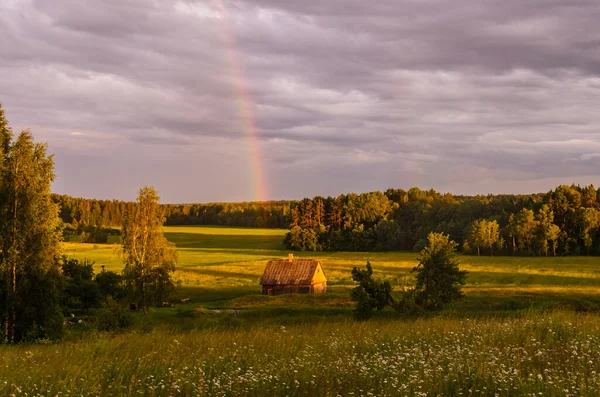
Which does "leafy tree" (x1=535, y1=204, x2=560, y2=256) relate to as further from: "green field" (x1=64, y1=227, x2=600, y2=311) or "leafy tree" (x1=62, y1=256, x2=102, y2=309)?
"leafy tree" (x1=62, y1=256, x2=102, y2=309)

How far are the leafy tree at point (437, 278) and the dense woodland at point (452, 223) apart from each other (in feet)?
288

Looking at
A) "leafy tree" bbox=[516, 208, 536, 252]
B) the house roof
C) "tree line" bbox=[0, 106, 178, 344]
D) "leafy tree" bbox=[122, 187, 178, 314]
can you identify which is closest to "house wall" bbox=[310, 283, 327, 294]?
the house roof

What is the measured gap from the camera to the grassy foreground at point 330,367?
697 centimetres

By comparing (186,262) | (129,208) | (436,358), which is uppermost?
(129,208)

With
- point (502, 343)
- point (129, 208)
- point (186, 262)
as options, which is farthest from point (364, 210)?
point (502, 343)

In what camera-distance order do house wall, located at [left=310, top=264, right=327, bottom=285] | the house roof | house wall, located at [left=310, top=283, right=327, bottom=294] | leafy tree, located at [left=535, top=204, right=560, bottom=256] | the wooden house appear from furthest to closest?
leafy tree, located at [left=535, top=204, right=560, bottom=256] < house wall, located at [left=310, top=264, right=327, bottom=285] < house wall, located at [left=310, top=283, right=327, bottom=294] < the house roof < the wooden house

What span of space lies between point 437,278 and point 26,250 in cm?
2689

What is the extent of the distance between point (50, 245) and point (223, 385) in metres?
26.0

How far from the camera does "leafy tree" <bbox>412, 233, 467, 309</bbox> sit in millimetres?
38219

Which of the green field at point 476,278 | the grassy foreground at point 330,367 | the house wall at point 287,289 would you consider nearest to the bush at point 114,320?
the grassy foreground at point 330,367

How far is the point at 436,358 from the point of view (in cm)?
840

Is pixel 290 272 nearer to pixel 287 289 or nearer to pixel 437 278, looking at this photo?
pixel 287 289

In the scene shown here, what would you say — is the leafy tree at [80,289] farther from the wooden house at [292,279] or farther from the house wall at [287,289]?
the house wall at [287,289]

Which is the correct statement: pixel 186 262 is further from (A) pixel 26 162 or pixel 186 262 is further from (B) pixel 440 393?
(B) pixel 440 393
